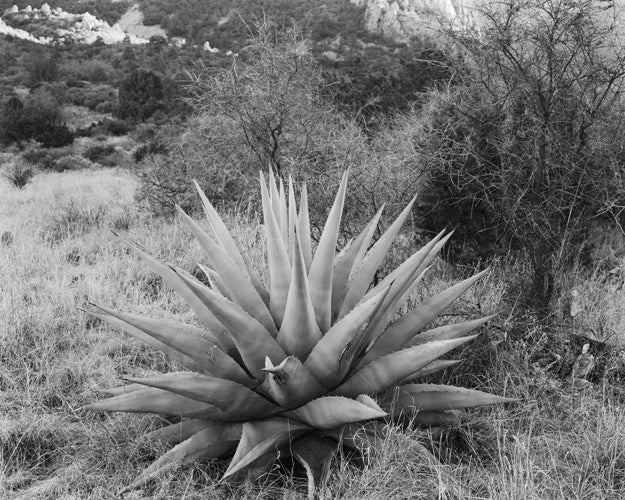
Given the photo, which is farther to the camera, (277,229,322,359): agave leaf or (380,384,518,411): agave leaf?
(380,384,518,411): agave leaf

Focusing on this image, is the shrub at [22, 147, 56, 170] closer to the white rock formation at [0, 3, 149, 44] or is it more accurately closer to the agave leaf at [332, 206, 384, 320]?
the agave leaf at [332, 206, 384, 320]

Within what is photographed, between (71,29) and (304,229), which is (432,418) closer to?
(304,229)

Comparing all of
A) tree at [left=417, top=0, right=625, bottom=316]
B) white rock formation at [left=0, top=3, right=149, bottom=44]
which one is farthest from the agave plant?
white rock formation at [left=0, top=3, right=149, bottom=44]

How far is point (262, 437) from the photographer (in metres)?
2.19

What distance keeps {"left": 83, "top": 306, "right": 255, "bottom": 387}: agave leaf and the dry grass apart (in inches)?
14.8

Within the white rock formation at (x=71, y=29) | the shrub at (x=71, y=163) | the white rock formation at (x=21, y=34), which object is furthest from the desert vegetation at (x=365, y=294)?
the white rock formation at (x=71, y=29)

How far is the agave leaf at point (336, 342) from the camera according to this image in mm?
2131

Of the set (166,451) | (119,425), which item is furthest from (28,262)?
(166,451)

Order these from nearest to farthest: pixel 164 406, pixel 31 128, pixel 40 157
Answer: pixel 164 406 → pixel 40 157 → pixel 31 128

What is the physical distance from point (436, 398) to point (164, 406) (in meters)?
1.11

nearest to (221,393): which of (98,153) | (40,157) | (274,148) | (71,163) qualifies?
(274,148)

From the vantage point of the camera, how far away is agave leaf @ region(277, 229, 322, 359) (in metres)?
2.09

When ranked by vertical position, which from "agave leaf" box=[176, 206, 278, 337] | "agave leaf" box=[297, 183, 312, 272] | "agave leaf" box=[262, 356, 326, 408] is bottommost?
"agave leaf" box=[262, 356, 326, 408]


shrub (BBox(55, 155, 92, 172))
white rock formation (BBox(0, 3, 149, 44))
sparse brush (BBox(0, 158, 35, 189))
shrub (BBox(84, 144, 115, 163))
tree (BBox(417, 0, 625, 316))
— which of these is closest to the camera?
tree (BBox(417, 0, 625, 316))
